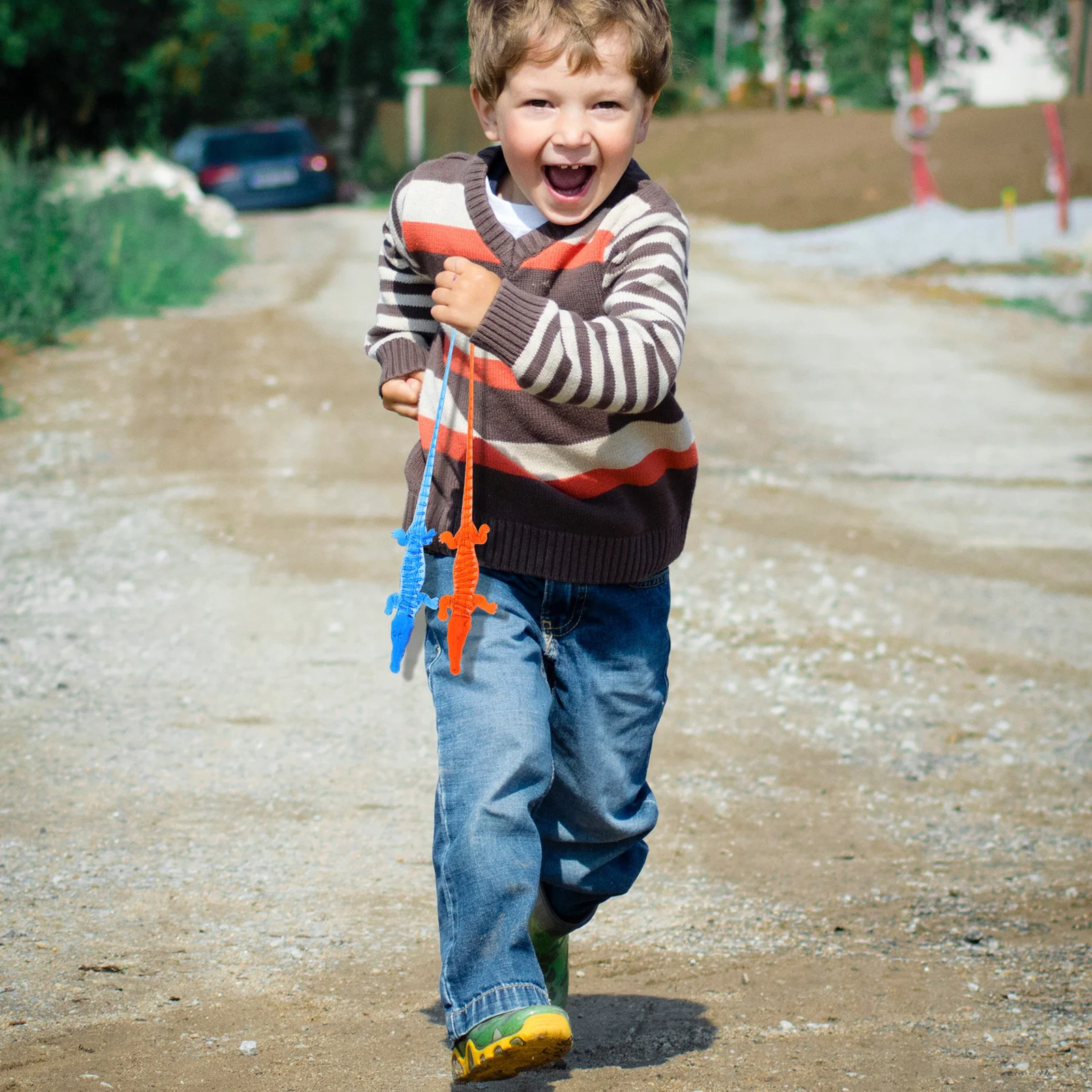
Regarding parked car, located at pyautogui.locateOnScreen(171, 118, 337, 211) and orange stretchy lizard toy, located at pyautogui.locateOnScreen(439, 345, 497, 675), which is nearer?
orange stretchy lizard toy, located at pyautogui.locateOnScreen(439, 345, 497, 675)

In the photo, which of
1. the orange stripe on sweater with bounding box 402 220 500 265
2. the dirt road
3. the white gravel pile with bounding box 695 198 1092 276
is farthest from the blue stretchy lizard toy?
the white gravel pile with bounding box 695 198 1092 276

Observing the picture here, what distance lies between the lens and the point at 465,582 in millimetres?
2266

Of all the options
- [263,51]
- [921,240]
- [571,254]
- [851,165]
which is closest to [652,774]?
[571,254]

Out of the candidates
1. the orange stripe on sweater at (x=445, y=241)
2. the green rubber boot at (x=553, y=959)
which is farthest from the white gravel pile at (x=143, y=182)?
the green rubber boot at (x=553, y=959)

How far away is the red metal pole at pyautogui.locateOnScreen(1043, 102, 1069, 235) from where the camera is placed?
15703 millimetres

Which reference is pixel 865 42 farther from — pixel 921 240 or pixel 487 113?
pixel 487 113

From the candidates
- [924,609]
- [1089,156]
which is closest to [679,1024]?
[924,609]

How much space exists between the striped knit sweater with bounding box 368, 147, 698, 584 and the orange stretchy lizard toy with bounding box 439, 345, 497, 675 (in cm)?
6

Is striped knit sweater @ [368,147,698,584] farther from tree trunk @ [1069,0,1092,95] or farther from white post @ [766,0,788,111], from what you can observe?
white post @ [766,0,788,111]

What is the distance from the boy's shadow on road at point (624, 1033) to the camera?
8.45 feet

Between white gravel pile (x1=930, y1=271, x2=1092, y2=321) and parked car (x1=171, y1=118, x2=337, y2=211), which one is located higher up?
parked car (x1=171, y1=118, x2=337, y2=211)

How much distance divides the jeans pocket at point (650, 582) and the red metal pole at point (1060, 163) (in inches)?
570

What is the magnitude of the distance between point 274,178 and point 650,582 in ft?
66.6

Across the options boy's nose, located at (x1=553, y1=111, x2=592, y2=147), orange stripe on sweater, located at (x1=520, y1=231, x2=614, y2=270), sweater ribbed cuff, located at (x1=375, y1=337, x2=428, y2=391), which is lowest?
sweater ribbed cuff, located at (x1=375, y1=337, x2=428, y2=391)
